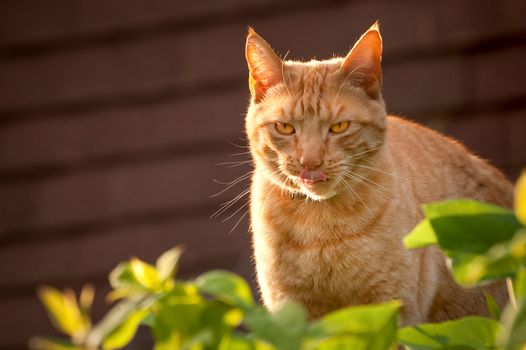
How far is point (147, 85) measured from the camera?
4.42 metres

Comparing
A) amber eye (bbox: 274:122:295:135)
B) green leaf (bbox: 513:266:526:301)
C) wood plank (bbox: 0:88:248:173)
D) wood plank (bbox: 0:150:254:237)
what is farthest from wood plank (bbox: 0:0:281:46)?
green leaf (bbox: 513:266:526:301)

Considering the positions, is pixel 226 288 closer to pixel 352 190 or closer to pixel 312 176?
pixel 312 176

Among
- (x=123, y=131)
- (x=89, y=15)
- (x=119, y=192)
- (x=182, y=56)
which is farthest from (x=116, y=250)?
(x=89, y=15)

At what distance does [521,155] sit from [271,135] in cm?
182

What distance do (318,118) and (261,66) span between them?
10.1 inches

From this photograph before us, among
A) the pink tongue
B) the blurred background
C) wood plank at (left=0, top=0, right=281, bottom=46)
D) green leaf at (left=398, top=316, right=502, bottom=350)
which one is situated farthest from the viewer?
wood plank at (left=0, top=0, right=281, bottom=46)

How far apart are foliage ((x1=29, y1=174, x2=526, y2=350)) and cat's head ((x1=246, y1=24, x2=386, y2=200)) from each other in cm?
158

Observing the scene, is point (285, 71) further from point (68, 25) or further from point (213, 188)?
point (68, 25)

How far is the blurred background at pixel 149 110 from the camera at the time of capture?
4.01 metres

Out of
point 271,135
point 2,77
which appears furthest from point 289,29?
point 271,135

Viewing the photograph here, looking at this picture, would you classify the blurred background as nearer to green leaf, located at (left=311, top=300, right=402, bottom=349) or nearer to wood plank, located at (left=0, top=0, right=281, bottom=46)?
wood plank, located at (left=0, top=0, right=281, bottom=46)

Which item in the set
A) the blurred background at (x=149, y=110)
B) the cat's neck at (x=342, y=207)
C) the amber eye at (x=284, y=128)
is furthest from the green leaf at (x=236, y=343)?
the blurred background at (x=149, y=110)

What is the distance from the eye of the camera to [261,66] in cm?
251

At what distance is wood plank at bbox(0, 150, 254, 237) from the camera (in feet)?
14.4
